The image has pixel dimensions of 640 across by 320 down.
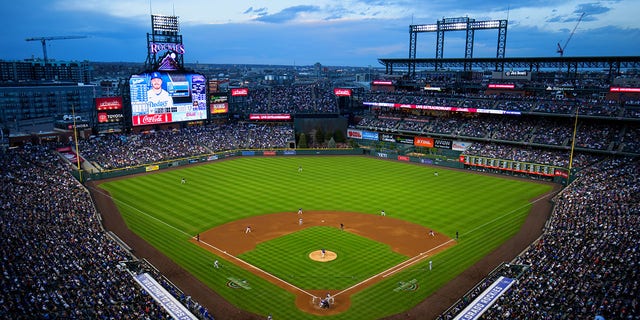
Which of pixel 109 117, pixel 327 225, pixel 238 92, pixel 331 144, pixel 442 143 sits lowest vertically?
pixel 327 225

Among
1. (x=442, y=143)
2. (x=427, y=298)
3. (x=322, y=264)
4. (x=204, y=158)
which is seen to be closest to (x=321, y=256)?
(x=322, y=264)

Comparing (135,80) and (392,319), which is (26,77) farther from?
(392,319)

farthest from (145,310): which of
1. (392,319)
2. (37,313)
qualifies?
(392,319)

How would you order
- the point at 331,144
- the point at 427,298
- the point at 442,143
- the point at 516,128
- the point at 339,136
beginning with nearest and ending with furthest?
the point at 427,298, the point at 516,128, the point at 442,143, the point at 331,144, the point at 339,136

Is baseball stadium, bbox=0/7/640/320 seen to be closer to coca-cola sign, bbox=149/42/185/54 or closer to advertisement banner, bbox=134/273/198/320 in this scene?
advertisement banner, bbox=134/273/198/320

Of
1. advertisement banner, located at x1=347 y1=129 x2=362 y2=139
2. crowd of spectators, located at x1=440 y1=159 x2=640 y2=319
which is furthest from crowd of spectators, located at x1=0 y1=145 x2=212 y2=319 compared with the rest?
advertisement banner, located at x1=347 y1=129 x2=362 y2=139

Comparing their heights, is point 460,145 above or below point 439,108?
below

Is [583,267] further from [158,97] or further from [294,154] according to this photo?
[158,97]

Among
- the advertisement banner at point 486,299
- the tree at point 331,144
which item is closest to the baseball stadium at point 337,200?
the advertisement banner at point 486,299

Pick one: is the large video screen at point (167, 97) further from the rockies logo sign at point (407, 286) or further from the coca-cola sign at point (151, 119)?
the rockies logo sign at point (407, 286)
